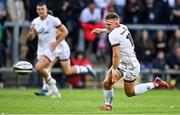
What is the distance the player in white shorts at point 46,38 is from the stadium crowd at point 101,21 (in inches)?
205

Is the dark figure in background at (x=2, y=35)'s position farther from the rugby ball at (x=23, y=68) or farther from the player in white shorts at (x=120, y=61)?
the player in white shorts at (x=120, y=61)

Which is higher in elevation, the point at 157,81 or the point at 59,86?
the point at 157,81

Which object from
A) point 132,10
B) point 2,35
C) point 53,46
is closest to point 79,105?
point 53,46

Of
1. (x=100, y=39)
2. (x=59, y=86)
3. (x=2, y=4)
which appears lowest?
(x=59, y=86)

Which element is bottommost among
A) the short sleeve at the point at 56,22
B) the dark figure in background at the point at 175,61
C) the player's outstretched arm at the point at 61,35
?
the dark figure in background at the point at 175,61

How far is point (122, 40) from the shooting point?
16.1 m

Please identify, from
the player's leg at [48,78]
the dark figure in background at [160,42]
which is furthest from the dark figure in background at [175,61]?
the player's leg at [48,78]

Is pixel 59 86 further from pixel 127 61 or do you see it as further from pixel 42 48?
pixel 127 61

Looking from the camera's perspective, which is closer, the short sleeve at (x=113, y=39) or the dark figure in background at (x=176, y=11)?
the short sleeve at (x=113, y=39)

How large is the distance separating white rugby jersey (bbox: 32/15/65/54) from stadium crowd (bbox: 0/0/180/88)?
5.17m

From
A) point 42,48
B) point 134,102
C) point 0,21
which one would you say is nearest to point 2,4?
point 0,21

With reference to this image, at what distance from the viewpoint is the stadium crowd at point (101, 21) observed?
1049 inches

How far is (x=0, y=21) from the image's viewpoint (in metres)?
26.0

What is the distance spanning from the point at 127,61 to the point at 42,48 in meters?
5.28
